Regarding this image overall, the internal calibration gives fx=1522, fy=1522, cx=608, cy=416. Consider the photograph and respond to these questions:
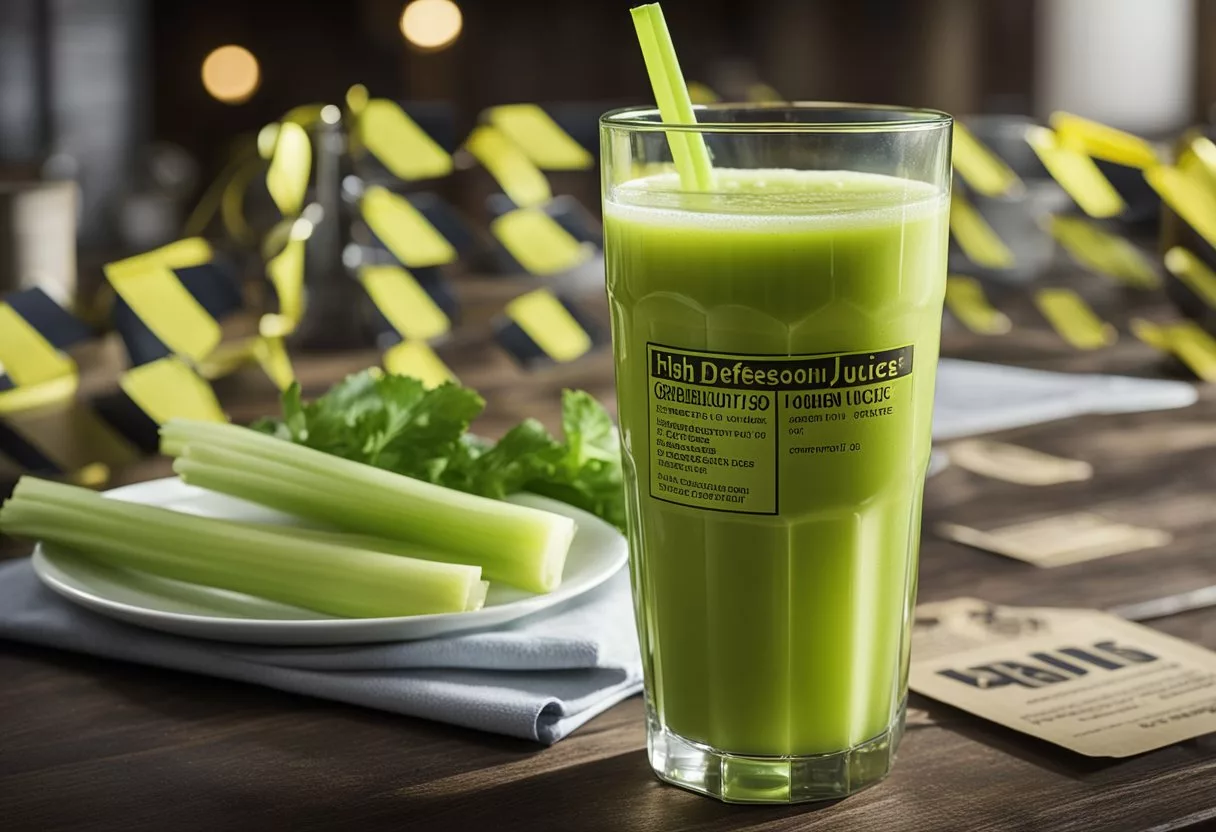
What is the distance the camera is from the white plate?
0.76 meters

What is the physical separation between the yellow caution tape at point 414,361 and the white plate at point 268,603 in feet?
1.64

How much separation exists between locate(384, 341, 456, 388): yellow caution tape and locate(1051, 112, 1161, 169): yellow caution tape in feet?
2.27

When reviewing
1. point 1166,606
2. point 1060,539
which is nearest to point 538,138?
point 1060,539

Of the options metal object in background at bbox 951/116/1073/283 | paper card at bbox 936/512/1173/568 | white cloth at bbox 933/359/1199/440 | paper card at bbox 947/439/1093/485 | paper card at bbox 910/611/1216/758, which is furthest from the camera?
metal object in background at bbox 951/116/1073/283

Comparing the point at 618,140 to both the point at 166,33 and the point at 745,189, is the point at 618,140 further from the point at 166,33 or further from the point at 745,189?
the point at 166,33

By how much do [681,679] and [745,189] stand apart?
0.72 ft

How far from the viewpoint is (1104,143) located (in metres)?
1.56

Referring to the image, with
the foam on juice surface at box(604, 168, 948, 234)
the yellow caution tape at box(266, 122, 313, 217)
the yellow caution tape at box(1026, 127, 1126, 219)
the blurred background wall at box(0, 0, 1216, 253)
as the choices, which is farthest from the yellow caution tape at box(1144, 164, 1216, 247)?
the blurred background wall at box(0, 0, 1216, 253)

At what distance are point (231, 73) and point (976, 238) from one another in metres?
1.90

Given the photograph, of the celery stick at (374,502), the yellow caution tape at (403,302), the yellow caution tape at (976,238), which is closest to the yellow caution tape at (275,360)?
the yellow caution tape at (403,302)

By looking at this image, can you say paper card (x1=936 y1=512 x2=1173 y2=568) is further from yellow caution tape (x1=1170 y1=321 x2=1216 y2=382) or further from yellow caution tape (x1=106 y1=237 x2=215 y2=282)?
yellow caution tape (x1=106 y1=237 x2=215 y2=282)

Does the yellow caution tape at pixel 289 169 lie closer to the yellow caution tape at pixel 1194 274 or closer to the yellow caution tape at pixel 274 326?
the yellow caution tape at pixel 274 326

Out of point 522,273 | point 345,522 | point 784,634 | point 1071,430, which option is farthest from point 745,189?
point 522,273

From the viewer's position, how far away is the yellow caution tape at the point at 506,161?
5.38 feet
